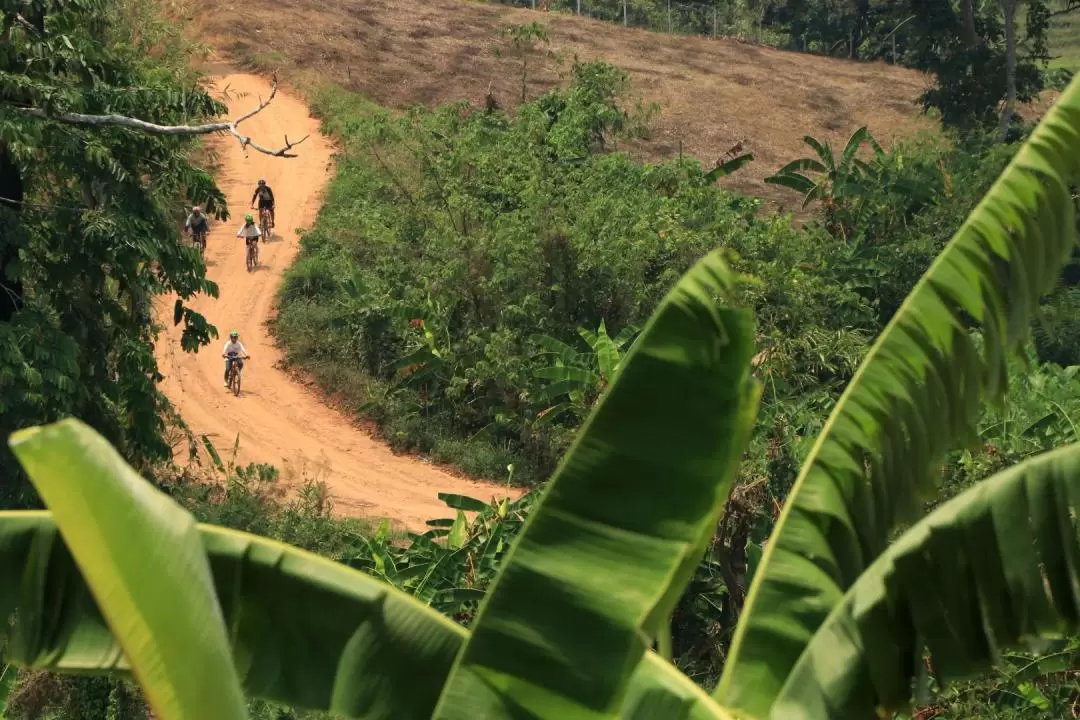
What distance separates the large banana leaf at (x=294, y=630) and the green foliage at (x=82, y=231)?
6771 mm

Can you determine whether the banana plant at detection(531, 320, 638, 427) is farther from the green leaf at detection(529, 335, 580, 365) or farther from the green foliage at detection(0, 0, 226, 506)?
the green foliage at detection(0, 0, 226, 506)

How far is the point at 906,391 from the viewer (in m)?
3.72

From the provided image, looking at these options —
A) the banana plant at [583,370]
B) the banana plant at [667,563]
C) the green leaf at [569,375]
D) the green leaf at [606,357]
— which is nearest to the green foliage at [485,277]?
the banana plant at [583,370]

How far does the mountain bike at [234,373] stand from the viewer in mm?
17219

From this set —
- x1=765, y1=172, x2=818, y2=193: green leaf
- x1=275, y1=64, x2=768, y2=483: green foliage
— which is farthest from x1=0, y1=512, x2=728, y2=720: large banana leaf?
x1=765, y1=172, x2=818, y2=193: green leaf

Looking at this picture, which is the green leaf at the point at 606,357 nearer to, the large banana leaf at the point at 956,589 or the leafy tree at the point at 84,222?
the leafy tree at the point at 84,222

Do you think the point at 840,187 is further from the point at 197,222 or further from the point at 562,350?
the point at 197,222

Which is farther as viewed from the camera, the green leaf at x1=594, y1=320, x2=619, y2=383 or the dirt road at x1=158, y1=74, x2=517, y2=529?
the dirt road at x1=158, y1=74, x2=517, y2=529

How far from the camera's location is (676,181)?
67.3ft

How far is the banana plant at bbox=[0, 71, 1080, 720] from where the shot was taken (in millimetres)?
2658

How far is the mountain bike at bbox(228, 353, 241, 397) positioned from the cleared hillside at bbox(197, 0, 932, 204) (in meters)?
14.4

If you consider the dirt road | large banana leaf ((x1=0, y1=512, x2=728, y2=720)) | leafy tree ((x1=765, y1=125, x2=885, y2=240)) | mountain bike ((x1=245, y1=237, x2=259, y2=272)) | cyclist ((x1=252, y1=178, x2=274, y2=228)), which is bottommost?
the dirt road

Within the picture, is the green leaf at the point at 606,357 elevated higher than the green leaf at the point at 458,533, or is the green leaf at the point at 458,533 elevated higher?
the green leaf at the point at 606,357

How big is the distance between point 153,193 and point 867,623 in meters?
10.3
